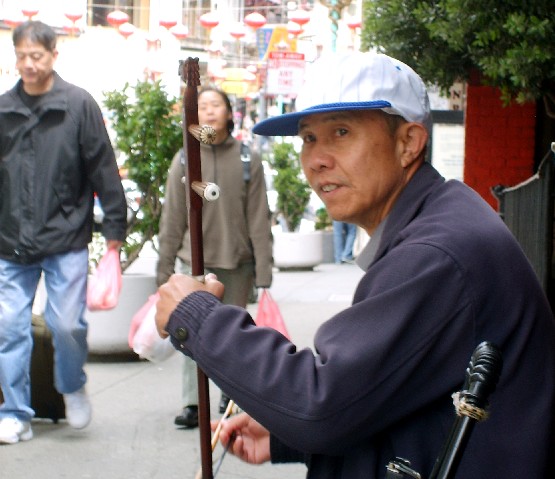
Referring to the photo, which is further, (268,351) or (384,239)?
(384,239)

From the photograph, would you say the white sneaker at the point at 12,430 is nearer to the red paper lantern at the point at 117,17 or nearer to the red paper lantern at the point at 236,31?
the red paper lantern at the point at 117,17

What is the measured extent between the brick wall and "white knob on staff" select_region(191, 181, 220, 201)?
30.5 feet

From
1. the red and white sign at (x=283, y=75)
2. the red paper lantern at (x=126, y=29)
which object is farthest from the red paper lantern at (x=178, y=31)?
the red and white sign at (x=283, y=75)

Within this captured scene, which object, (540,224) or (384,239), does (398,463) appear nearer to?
(384,239)

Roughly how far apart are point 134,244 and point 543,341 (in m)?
7.85

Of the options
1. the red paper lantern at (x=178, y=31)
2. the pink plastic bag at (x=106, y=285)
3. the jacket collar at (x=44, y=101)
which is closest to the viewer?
the jacket collar at (x=44, y=101)

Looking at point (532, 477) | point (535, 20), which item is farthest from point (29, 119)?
point (532, 477)

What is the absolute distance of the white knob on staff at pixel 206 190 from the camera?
7.30 feet

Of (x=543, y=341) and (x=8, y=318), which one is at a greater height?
(x=543, y=341)

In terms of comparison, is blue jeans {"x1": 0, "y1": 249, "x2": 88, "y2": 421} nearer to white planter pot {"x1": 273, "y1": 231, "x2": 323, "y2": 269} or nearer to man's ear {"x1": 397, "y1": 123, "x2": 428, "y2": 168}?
man's ear {"x1": 397, "y1": 123, "x2": 428, "y2": 168}

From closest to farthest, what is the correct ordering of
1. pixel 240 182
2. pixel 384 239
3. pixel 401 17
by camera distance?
pixel 384 239 < pixel 240 182 < pixel 401 17

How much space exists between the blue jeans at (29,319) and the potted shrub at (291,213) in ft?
37.0

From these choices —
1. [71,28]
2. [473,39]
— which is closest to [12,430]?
[473,39]

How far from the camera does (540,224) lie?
728 centimetres
